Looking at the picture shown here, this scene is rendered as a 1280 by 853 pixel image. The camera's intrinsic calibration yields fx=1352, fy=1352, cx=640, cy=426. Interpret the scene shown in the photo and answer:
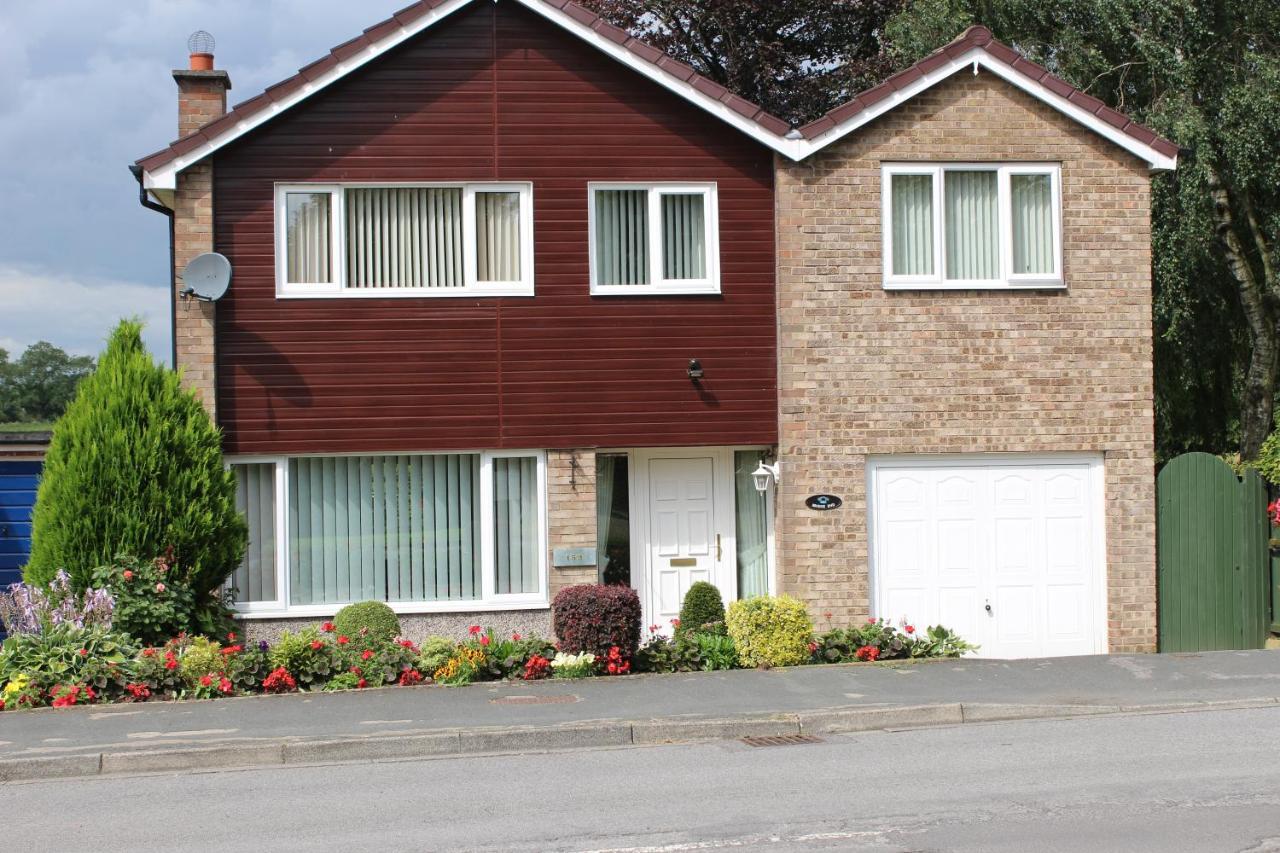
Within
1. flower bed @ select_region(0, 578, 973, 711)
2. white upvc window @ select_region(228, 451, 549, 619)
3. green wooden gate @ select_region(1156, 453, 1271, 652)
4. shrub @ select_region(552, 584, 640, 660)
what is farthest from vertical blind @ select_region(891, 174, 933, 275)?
shrub @ select_region(552, 584, 640, 660)

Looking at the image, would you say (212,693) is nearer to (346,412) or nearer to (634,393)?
(346,412)

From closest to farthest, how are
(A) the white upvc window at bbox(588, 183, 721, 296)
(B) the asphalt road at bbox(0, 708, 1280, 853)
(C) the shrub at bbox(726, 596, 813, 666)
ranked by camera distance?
(B) the asphalt road at bbox(0, 708, 1280, 853) < (C) the shrub at bbox(726, 596, 813, 666) < (A) the white upvc window at bbox(588, 183, 721, 296)

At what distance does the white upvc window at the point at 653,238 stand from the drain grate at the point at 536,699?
449cm

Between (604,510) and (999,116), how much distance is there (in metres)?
5.87

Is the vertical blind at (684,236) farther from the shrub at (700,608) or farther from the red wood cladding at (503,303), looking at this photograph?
the shrub at (700,608)

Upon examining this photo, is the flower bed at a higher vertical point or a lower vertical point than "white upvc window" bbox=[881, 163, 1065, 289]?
lower

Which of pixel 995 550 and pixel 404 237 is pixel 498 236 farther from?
pixel 995 550

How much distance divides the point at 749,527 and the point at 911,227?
143 inches

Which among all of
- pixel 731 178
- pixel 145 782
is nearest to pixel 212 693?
pixel 145 782

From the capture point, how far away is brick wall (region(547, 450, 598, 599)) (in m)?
13.9

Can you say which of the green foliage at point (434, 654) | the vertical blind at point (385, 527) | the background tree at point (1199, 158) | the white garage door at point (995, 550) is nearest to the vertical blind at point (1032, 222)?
the white garage door at point (995, 550)

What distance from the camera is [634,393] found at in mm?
14016

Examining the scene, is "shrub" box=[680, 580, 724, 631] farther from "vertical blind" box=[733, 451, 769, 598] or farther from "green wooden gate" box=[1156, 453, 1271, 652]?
"green wooden gate" box=[1156, 453, 1271, 652]

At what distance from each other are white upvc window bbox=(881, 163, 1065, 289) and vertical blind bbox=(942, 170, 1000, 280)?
0.01 metres
